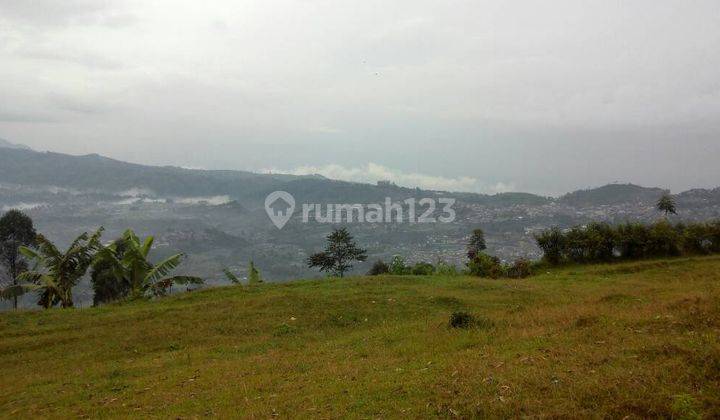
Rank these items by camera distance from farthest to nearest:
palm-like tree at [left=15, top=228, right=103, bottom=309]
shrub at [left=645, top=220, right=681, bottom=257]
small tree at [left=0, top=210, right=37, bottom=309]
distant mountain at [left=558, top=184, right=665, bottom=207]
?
1. distant mountain at [left=558, top=184, right=665, bottom=207]
2. small tree at [left=0, top=210, right=37, bottom=309]
3. shrub at [left=645, top=220, right=681, bottom=257]
4. palm-like tree at [left=15, top=228, right=103, bottom=309]

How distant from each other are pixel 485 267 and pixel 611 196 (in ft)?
394

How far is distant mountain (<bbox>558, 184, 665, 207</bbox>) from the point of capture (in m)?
118

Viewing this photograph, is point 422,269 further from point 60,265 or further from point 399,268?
point 60,265


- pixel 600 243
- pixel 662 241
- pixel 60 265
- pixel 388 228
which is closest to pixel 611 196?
pixel 388 228

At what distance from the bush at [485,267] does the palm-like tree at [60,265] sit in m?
17.2

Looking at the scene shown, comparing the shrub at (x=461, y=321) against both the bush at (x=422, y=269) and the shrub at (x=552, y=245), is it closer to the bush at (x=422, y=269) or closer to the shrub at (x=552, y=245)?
the bush at (x=422, y=269)

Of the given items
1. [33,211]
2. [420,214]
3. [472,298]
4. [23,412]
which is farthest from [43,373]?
[33,211]

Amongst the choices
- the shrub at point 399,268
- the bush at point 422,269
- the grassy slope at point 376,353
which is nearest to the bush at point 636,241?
the grassy slope at point 376,353

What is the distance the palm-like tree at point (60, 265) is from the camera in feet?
67.2

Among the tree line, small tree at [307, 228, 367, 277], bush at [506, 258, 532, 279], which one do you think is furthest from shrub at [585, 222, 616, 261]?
the tree line

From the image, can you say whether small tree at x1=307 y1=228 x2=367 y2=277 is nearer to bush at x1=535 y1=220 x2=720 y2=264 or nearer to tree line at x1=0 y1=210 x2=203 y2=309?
bush at x1=535 y1=220 x2=720 y2=264

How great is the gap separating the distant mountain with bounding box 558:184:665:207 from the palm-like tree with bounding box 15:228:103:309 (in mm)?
114857

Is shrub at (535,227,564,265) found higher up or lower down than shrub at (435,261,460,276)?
higher up

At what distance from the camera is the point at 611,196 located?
425 ft
